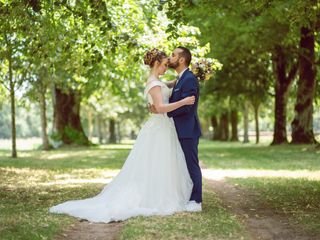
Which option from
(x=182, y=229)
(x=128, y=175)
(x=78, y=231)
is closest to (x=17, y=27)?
(x=128, y=175)

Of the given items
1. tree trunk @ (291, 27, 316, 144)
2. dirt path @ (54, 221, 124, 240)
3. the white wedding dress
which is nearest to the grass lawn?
dirt path @ (54, 221, 124, 240)

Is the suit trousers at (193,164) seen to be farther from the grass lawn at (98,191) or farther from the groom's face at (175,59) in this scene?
the groom's face at (175,59)

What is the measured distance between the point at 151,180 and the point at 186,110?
1.40m

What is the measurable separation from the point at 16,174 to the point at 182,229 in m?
10.4

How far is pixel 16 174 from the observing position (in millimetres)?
16516

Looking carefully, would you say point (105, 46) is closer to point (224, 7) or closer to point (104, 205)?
point (104, 205)

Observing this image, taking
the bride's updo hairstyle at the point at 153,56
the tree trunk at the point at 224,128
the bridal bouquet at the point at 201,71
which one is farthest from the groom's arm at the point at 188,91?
the tree trunk at the point at 224,128

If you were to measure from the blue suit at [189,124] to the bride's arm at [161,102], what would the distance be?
0.14 meters

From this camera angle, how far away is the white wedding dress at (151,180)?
8820 millimetres

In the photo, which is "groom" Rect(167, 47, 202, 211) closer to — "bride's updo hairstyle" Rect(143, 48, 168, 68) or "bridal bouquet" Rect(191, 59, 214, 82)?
"bride's updo hairstyle" Rect(143, 48, 168, 68)

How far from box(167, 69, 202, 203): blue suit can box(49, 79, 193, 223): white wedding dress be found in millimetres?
186

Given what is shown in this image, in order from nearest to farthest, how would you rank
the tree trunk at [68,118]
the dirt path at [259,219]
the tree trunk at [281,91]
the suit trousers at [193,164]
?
the dirt path at [259,219]
the suit trousers at [193,164]
the tree trunk at [281,91]
the tree trunk at [68,118]

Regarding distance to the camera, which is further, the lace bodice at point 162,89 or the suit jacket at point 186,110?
the lace bodice at point 162,89

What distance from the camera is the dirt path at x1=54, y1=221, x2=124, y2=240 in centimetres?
719
